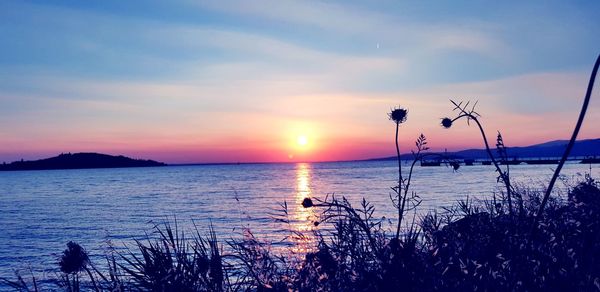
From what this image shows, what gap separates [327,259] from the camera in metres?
4.65

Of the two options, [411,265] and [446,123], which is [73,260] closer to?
[411,265]

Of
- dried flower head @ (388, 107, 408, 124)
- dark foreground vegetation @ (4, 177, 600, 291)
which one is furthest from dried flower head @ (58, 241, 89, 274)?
dried flower head @ (388, 107, 408, 124)

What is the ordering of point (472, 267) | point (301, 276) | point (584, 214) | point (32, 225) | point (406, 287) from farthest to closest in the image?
point (32, 225) → point (584, 214) → point (301, 276) → point (472, 267) → point (406, 287)

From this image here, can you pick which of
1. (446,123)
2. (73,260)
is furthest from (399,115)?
(73,260)

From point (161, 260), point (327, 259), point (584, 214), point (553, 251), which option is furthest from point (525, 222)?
point (161, 260)

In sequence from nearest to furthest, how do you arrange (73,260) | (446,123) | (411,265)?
(411,265), (446,123), (73,260)

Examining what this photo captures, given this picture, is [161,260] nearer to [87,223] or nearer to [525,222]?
[525,222]

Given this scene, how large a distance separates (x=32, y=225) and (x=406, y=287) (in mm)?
47774

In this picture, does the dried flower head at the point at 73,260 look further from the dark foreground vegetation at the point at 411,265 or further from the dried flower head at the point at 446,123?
the dried flower head at the point at 446,123

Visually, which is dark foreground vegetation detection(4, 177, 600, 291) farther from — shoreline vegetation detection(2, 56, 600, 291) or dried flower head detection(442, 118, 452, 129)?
dried flower head detection(442, 118, 452, 129)

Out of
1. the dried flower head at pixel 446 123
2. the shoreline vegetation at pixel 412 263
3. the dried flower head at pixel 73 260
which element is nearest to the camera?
the shoreline vegetation at pixel 412 263

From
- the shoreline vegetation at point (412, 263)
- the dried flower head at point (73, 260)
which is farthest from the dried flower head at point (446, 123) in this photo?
the dried flower head at point (73, 260)

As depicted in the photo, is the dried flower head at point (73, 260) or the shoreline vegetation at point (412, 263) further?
the dried flower head at point (73, 260)

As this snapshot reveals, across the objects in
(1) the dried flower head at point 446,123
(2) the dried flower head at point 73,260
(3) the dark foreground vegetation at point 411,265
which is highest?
(1) the dried flower head at point 446,123
